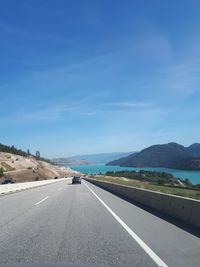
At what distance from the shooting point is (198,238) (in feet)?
37.6

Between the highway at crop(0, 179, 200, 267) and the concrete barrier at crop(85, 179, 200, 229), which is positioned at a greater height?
the concrete barrier at crop(85, 179, 200, 229)

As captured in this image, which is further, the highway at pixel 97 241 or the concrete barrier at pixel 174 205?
the concrete barrier at pixel 174 205

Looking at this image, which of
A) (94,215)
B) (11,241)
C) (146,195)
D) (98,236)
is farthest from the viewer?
(146,195)

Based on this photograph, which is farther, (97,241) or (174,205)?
(174,205)

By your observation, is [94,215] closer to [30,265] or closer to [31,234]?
[31,234]

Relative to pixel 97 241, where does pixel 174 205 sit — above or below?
above

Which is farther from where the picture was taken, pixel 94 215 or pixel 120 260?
pixel 94 215

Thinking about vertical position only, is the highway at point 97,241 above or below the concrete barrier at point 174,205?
below

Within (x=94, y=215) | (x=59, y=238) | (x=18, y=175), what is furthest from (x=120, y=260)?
(x=18, y=175)

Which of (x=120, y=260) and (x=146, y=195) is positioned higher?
(x=146, y=195)

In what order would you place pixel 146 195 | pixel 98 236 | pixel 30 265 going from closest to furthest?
pixel 30 265 < pixel 98 236 < pixel 146 195

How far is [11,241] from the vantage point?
10914mm

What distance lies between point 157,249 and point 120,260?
1.55 meters

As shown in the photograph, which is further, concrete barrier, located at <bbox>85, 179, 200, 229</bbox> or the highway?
concrete barrier, located at <bbox>85, 179, 200, 229</bbox>
